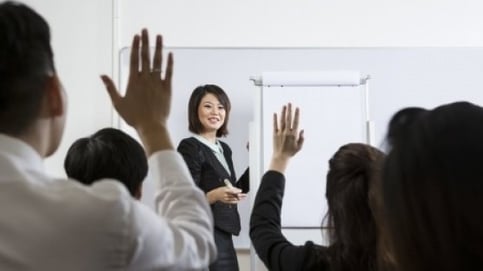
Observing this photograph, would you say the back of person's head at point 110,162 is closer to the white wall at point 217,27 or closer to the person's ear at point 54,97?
the person's ear at point 54,97

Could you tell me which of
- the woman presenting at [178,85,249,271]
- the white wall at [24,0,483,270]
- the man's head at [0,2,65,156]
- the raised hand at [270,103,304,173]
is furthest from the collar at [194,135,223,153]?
the man's head at [0,2,65,156]

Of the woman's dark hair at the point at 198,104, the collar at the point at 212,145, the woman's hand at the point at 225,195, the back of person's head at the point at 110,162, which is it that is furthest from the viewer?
the woman's dark hair at the point at 198,104

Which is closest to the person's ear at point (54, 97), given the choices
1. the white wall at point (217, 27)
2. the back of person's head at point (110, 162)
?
the back of person's head at point (110, 162)

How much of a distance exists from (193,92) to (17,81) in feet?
7.70

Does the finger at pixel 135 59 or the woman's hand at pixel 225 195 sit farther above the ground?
the finger at pixel 135 59

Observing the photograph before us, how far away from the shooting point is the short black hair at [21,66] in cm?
74

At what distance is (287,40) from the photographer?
3.34 meters

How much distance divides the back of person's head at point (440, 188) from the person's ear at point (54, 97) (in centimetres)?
47

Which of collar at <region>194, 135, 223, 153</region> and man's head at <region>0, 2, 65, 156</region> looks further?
collar at <region>194, 135, 223, 153</region>

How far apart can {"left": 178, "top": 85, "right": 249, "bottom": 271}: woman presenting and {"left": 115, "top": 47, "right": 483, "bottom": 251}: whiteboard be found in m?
0.22

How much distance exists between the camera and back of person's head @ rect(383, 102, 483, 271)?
0.66m

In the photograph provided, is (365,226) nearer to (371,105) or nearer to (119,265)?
(119,265)

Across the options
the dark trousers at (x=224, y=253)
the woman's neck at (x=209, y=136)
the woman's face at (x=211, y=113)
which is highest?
the woman's face at (x=211, y=113)

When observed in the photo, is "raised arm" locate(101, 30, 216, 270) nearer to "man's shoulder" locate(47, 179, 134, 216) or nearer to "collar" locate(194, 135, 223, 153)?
"man's shoulder" locate(47, 179, 134, 216)
